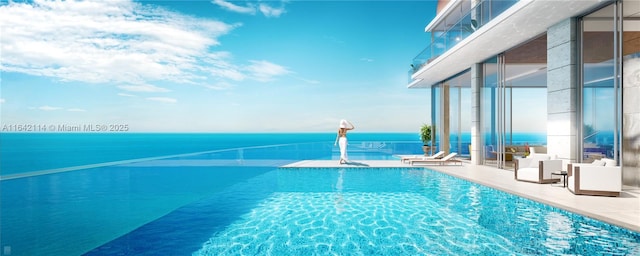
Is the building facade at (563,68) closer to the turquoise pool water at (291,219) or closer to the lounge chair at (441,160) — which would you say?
the lounge chair at (441,160)

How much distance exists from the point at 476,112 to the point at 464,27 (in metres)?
3.39

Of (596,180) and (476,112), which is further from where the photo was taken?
(476,112)

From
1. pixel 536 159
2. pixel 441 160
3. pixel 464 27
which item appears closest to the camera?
pixel 536 159

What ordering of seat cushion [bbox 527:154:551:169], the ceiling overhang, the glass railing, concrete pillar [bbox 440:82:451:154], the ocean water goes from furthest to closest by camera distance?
1. the ocean water
2. concrete pillar [bbox 440:82:451:154]
3. the glass railing
4. seat cushion [bbox 527:154:551:169]
5. the ceiling overhang

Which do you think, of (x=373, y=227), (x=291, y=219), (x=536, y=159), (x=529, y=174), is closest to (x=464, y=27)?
(x=536, y=159)

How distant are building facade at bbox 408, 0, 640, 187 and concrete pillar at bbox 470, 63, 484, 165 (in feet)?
0.11

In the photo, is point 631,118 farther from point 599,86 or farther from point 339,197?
point 339,197

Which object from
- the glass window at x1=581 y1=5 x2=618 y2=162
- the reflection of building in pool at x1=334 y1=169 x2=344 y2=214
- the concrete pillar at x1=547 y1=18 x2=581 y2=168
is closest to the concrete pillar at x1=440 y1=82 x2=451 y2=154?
the concrete pillar at x1=547 y1=18 x2=581 y2=168

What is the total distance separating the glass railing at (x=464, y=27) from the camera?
8203 mm

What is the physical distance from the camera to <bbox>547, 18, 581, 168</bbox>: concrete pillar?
291 inches

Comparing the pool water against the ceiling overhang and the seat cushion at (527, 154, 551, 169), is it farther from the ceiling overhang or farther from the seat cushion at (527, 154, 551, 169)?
the ceiling overhang

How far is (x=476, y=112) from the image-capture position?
39.1 ft

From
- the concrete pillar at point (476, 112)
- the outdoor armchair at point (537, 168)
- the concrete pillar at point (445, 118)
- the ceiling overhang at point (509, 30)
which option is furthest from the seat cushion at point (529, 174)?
the concrete pillar at point (445, 118)

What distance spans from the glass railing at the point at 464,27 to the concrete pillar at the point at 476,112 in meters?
1.47
